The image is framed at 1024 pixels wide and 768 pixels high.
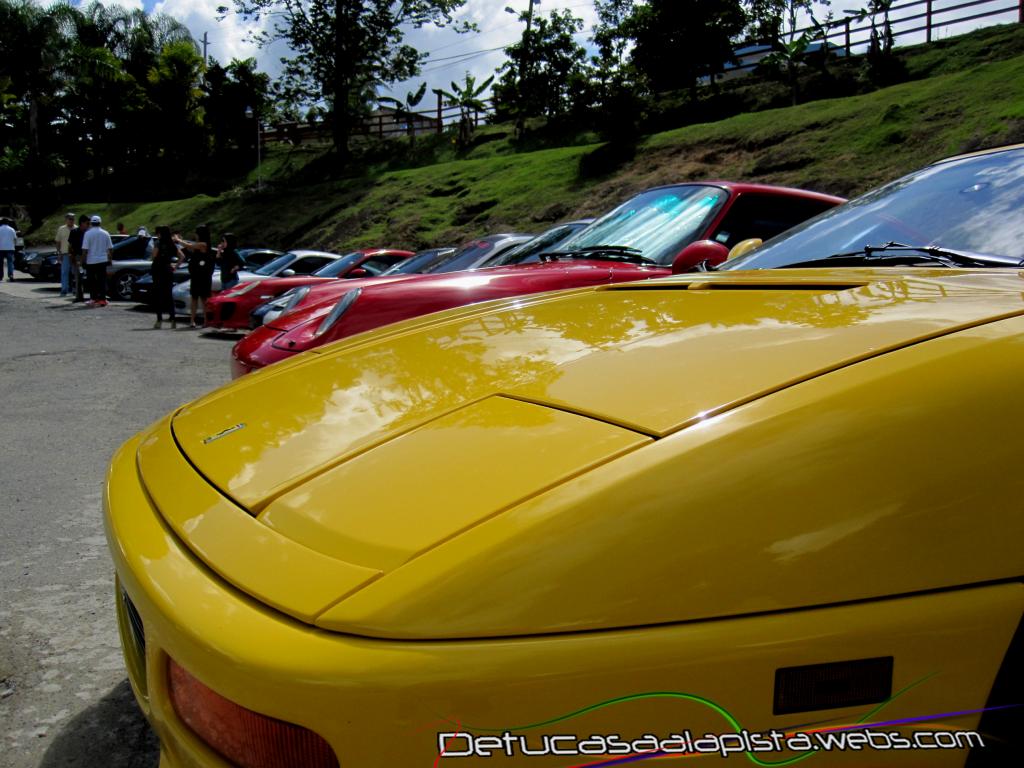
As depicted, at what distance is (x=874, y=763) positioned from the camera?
1.00m

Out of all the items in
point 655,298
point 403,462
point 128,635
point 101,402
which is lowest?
point 101,402

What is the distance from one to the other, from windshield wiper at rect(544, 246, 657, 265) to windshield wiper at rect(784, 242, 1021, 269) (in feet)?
7.77

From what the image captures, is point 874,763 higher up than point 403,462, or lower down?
lower down

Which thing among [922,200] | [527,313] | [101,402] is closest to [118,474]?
[527,313]

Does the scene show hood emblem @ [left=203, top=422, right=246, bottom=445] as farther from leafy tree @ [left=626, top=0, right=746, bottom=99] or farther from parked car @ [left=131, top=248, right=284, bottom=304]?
leafy tree @ [left=626, top=0, right=746, bottom=99]

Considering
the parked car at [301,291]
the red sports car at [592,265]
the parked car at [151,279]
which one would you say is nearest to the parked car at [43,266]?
the parked car at [151,279]

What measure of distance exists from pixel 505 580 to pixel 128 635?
35.5 inches

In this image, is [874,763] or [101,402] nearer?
[874,763]

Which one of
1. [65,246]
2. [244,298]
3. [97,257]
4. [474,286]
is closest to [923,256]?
[474,286]

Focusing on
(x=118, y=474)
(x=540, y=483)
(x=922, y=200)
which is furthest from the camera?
(x=922, y=200)

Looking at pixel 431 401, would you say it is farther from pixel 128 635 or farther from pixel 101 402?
pixel 101 402

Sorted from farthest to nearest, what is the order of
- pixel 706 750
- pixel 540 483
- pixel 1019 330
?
pixel 1019 330 → pixel 540 483 → pixel 706 750

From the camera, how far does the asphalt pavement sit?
6.55ft

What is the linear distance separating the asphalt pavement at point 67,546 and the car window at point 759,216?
11.4ft
